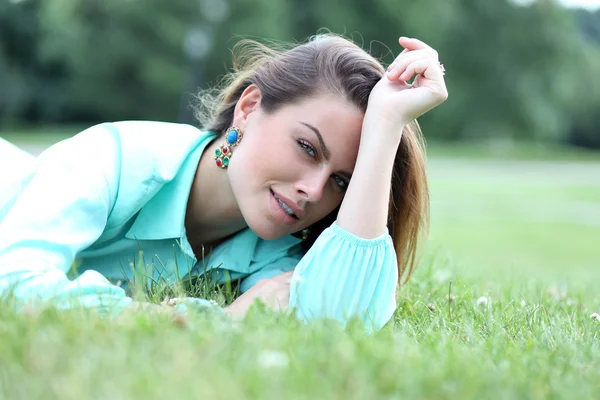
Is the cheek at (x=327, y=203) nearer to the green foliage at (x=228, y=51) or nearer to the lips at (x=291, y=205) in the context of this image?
the lips at (x=291, y=205)

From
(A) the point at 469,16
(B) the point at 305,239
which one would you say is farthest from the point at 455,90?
(B) the point at 305,239

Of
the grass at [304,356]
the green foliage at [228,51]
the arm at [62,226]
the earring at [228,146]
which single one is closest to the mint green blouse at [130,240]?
the arm at [62,226]

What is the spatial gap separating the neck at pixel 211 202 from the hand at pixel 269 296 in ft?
2.06

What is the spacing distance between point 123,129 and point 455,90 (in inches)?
1752

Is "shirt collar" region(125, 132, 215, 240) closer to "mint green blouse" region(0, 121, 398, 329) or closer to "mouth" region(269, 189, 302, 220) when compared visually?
"mint green blouse" region(0, 121, 398, 329)

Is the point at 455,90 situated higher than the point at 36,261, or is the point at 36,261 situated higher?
the point at 36,261

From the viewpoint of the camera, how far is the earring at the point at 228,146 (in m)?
3.34

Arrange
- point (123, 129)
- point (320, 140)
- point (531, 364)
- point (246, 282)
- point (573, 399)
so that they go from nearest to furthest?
point (573, 399)
point (531, 364)
point (320, 140)
point (123, 129)
point (246, 282)

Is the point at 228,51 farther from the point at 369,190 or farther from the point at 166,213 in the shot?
the point at 369,190

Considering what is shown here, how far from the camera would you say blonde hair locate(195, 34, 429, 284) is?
322cm

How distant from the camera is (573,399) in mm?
1814

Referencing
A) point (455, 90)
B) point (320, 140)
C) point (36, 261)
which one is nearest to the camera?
point (36, 261)

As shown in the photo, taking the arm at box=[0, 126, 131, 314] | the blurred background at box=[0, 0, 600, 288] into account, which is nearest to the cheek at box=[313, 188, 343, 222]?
the arm at box=[0, 126, 131, 314]

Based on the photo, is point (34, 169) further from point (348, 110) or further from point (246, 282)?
point (348, 110)
